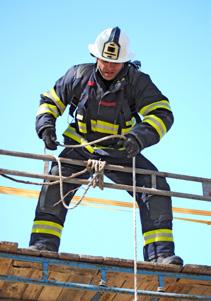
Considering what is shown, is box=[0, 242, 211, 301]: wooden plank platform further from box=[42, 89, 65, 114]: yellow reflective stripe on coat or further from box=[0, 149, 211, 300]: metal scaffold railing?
box=[42, 89, 65, 114]: yellow reflective stripe on coat

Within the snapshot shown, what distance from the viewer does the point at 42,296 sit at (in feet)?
24.2

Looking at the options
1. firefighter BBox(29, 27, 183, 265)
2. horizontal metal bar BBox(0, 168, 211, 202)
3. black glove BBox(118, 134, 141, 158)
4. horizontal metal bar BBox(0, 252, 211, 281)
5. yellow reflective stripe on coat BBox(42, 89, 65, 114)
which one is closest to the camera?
horizontal metal bar BBox(0, 252, 211, 281)

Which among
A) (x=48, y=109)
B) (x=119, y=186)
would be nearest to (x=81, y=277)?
(x=119, y=186)

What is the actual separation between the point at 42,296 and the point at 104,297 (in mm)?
589


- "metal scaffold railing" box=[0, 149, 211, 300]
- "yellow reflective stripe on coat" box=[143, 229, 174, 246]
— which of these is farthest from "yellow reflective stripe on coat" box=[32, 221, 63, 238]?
"yellow reflective stripe on coat" box=[143, 229, 174, 246]

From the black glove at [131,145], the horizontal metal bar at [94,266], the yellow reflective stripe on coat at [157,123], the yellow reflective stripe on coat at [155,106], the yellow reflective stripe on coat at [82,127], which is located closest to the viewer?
the horizontal metal bar at [94,266]

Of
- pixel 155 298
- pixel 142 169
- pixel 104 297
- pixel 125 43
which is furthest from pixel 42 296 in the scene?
pixel 125 43

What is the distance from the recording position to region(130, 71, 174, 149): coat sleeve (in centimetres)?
796

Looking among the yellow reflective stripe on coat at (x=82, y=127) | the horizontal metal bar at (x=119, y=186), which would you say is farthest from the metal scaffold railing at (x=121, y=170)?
the yellow reflective stripe on coat at (x=82, y=127)

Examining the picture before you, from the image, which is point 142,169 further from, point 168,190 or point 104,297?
point 104,297

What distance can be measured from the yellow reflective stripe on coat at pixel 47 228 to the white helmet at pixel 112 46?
1833 millimetres

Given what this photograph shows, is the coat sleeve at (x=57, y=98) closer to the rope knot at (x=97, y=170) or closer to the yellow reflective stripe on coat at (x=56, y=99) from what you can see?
the yellow reflective stripe on coat at (x=56, y=99)

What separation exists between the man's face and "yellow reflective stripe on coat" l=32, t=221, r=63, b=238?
5.49 feet

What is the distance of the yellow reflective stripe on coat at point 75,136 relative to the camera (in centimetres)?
823
